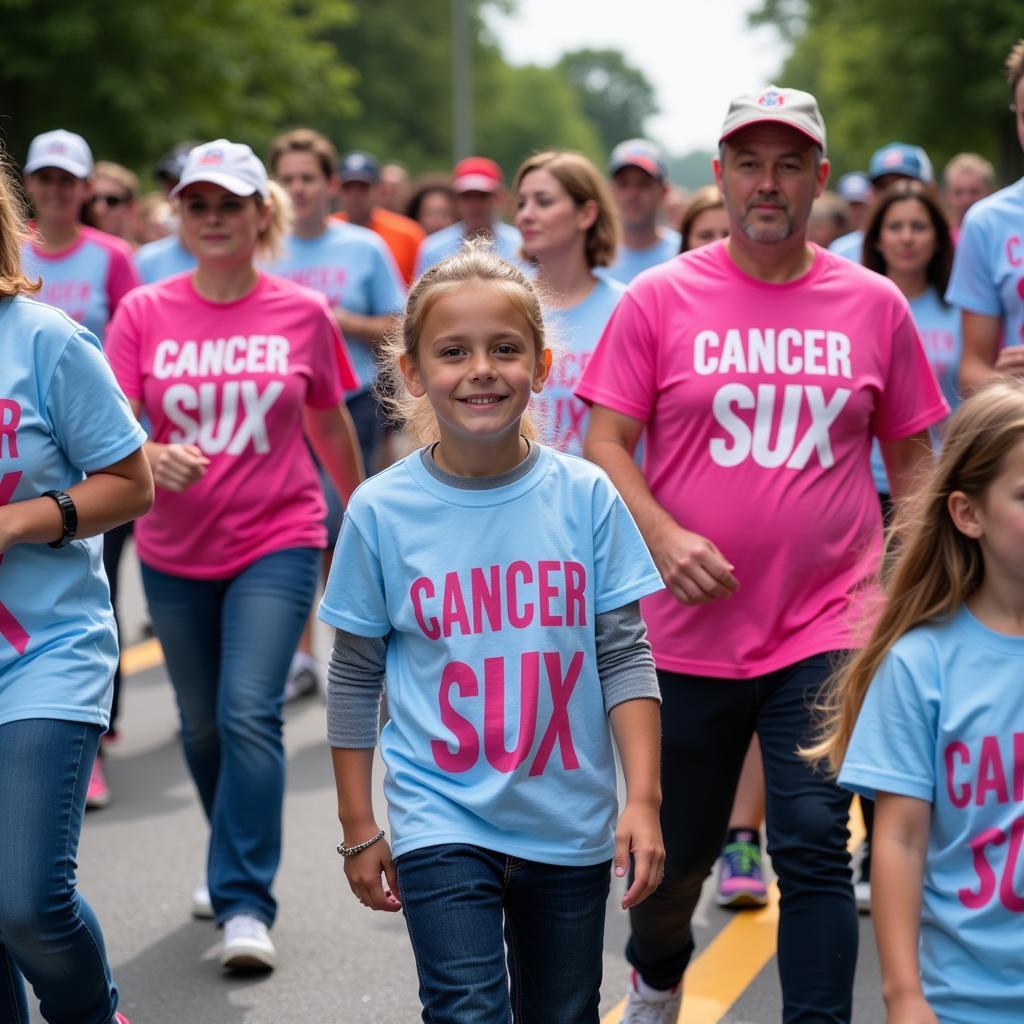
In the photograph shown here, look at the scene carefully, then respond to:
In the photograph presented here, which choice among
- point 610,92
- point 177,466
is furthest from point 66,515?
point 610,92

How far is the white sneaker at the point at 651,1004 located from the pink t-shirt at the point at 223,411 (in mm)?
1728

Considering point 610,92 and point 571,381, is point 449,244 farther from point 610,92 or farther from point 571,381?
point 610,92

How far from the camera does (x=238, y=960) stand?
5320 millimetres

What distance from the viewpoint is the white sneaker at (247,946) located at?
5.30 metres

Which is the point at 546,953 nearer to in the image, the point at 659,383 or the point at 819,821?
the point at 819,821

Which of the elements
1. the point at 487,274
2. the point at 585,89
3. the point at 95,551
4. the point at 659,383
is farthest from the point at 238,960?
the point at 585,89

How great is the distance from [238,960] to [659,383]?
6.70ft

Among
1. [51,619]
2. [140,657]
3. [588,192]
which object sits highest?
[588,192]

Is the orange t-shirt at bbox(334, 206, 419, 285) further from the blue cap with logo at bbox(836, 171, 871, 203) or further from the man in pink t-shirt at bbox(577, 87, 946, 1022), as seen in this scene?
the man in pink t-shirt at bbox(577, 87, 946, 1022)

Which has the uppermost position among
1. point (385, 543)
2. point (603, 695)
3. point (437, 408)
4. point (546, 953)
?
point (437, 408)

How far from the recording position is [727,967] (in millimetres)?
5395

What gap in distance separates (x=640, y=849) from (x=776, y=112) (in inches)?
74.9

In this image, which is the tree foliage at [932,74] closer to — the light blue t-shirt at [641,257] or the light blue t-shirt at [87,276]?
the light blue t-shirt at [641,257]

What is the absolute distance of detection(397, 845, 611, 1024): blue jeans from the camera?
3.34 meters
